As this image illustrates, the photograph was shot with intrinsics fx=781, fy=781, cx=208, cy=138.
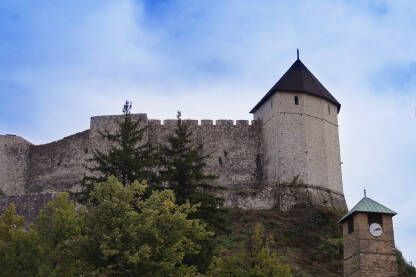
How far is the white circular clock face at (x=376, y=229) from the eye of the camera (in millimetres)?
29947

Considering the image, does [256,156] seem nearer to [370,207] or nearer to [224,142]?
[224,142]

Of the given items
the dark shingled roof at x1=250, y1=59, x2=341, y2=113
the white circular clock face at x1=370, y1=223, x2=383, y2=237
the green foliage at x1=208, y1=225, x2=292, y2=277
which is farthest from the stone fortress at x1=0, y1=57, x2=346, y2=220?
the green foliage at x1=208, y1=225, x2=292, y2=277

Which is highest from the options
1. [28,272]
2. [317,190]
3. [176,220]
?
[317,190]

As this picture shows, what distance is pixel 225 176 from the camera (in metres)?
48.8

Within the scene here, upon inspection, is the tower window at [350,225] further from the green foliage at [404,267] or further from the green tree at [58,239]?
the green tree at [58,239]

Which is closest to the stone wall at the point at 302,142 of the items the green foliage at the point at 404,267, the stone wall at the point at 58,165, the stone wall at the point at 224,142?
the stone wall at the point at 224,142

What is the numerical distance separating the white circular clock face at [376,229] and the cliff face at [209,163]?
14.9 meters

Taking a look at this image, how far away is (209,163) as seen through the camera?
49.2 metres

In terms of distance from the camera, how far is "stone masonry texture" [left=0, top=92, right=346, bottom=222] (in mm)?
45938

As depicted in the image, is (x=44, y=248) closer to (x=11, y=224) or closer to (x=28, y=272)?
(x=28, y=272)

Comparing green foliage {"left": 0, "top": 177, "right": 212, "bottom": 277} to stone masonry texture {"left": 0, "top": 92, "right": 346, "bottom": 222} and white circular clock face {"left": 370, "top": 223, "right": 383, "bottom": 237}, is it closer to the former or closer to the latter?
white circular clock face {"left": 370, "top": 223, "right": 383, "bottom": 237}

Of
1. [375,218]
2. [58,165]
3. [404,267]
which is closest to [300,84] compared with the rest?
[404,267]

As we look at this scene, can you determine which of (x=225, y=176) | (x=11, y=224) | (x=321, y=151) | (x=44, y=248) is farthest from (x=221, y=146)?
(x=44, y=248)

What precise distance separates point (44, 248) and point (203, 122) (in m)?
26.4
